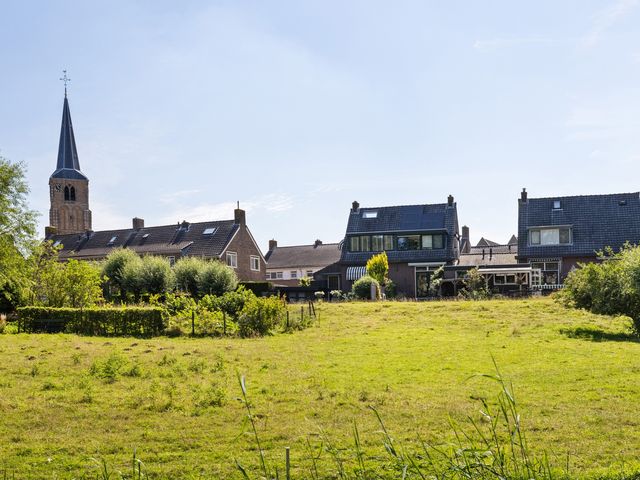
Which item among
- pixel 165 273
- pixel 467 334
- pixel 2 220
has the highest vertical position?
pixel 2 220

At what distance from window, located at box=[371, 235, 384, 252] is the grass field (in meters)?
31.0

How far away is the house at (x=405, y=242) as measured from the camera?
54094 millimetres

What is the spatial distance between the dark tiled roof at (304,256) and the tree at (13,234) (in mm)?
42576

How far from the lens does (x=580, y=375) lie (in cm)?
1566

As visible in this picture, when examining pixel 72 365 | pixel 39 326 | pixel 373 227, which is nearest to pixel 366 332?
pixel 72 365

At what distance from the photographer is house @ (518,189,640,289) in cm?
4878

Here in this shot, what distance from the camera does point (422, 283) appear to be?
5356cm

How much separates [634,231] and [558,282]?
7.35m

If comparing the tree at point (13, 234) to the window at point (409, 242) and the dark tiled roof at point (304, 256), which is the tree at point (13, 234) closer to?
the window at point (409, 242)

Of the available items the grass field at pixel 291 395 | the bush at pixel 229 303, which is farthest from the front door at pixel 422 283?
the grass field at pixel 291 395

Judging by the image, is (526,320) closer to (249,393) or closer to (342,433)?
(249,393)

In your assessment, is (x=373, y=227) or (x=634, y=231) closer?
(x=634, y=231)

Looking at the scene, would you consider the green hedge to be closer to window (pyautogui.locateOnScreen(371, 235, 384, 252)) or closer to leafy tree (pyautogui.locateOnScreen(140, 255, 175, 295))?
leafy tree (pyautogui.locateOnScreen(140, 255, 175, 295))

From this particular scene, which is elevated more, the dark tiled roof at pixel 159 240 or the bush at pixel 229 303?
the dark tiled roof at pixel 159 240
